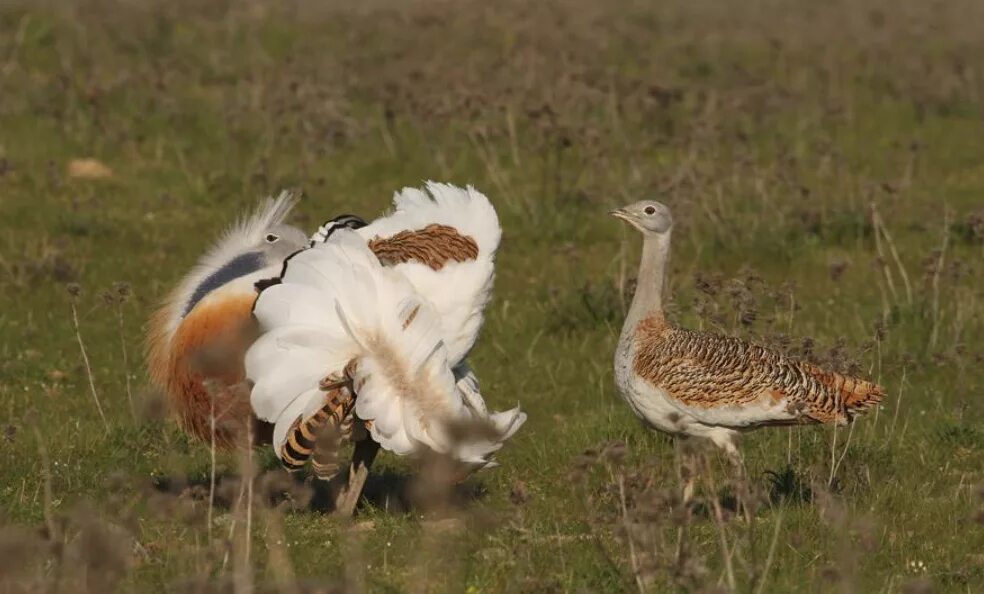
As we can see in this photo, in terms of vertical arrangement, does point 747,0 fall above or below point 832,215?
below

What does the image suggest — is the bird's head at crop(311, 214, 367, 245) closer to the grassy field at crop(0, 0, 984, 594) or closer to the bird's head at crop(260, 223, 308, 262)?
the bird's head at crop(260, 223, 308, 262)

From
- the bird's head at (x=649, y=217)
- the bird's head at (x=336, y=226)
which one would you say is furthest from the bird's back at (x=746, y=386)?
the bird's head at (x=336, y=226)

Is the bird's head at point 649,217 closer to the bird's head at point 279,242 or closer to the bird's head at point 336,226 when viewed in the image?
the bird's head at point 336,226

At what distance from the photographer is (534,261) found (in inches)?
341

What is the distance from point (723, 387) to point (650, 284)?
0.50 meters

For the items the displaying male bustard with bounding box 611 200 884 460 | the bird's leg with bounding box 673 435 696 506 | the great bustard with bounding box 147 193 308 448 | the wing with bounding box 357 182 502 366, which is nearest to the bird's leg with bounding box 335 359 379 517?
the great bustard with bounding box 147 193 308 448

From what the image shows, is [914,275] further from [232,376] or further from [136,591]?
[136,591]

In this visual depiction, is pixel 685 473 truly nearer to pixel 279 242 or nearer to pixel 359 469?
pixel 359 469

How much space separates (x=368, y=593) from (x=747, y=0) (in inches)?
747

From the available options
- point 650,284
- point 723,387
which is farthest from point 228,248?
point 723,387

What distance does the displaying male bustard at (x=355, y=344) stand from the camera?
4.66 m

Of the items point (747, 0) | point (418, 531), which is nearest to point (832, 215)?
point (418, 531)

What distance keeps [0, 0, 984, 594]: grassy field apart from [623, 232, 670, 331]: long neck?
0.54 ft

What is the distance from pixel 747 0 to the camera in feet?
73.4
